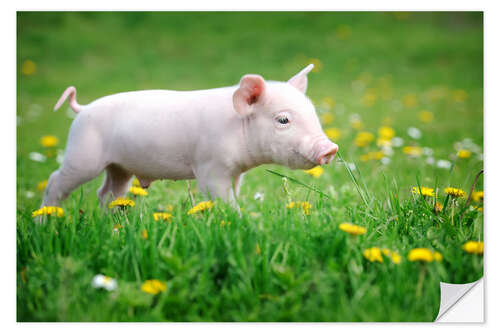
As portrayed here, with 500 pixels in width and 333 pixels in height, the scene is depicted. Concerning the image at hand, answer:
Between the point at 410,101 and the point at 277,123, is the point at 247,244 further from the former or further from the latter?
the point at 410,101

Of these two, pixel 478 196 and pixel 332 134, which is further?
pixel 332 134

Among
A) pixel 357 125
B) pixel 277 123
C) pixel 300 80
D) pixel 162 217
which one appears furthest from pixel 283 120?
pixel 357 125

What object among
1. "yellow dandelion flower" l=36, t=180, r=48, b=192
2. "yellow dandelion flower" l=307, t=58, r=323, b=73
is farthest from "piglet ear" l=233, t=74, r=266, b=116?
"yellow dandelion flower" l=307, t=58, r=323, b=73

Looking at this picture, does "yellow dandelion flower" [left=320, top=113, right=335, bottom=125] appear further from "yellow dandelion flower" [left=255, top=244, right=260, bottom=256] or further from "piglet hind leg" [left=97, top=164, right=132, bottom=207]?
"yellow dandelion flower" [left=255, top=244, right=260, bottom=256]

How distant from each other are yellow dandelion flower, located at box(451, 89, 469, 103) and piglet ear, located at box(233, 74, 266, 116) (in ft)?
14.7

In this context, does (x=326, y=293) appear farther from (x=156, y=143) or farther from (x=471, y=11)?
(x=471, y=11)

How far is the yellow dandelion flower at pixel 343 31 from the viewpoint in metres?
4.79

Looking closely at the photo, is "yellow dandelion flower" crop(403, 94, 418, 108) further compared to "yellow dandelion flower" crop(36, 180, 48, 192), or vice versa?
"yellow dandelion flower" crop(403, 94, 418, 108)

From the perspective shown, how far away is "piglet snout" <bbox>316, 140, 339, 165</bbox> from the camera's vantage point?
1945mm

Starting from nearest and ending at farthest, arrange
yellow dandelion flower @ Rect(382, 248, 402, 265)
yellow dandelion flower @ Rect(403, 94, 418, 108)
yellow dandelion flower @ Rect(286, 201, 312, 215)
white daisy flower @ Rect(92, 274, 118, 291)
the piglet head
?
1. white daisy flower @ Rect(92, 274, 118, 291)
2. yellow dandelion flower @ Rect(382, 248, 402, 265)
3. the piglet head
4. yellow dandelion flower @ Rect(286, 201, 312, 215)
5. yellow dandelion flower @ Rect(403, 94, 418, 108)

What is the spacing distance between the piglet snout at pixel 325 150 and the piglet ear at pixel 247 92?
353 mm

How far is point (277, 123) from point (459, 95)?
4.53 meters

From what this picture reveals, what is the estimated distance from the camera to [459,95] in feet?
19.3

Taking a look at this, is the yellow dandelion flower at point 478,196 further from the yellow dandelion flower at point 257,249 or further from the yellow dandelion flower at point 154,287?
the yellow dandelion flower at point 154,287
